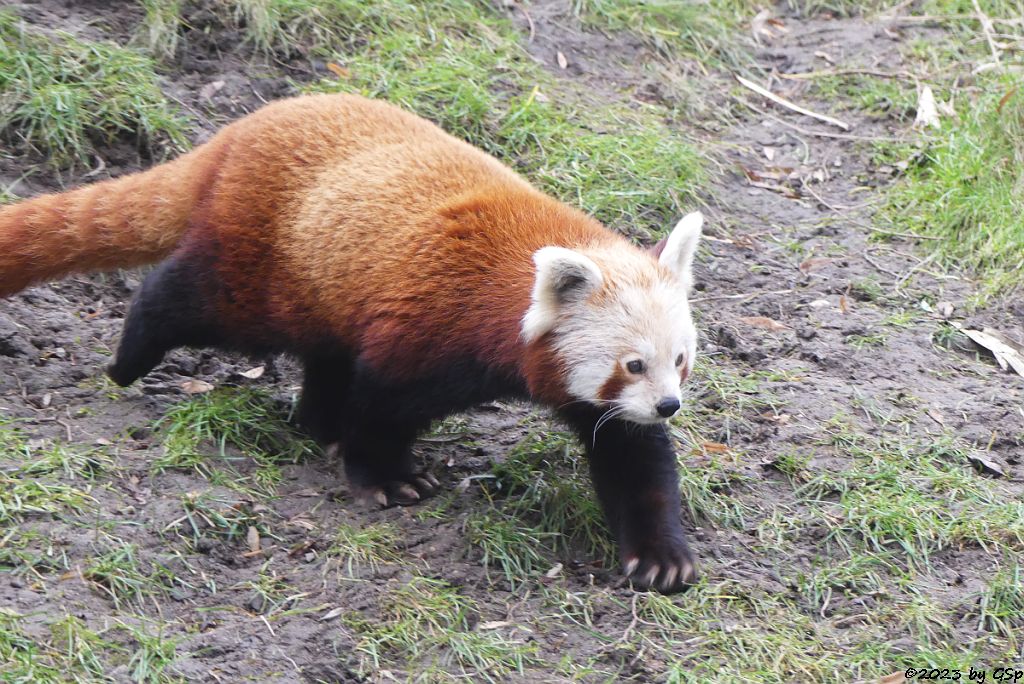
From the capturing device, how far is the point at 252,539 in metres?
4.03

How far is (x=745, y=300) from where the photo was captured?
5.74m

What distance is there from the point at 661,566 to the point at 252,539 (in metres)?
1.42

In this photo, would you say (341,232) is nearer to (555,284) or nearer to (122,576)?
(555,284)

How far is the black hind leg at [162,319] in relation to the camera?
457cm

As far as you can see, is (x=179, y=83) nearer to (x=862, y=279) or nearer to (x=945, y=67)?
(x=862, y=279)

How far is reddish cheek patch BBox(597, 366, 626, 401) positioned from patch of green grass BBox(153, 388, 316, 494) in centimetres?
132

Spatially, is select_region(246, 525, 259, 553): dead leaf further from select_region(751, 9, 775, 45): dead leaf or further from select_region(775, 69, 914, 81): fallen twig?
select_region(751, 9, 775, 45): dead leaf

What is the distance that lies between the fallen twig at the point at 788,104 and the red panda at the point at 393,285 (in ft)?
11.0

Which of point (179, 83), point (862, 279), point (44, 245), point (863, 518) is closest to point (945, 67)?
point (862, 279)

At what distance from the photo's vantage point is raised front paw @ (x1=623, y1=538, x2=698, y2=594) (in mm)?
3938

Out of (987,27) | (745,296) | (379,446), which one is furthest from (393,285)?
(987,27)

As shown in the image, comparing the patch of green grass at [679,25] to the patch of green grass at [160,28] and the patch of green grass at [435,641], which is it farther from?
the patch of green grass at [435,641]

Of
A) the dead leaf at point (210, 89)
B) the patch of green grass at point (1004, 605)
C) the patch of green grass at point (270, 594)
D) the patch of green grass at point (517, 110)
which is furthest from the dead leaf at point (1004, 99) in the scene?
the patch of green grass at point (270, 594)

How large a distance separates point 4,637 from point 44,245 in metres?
1.94
